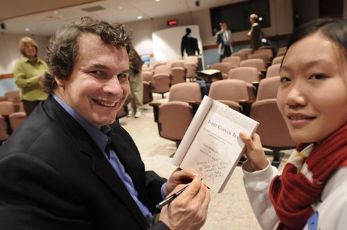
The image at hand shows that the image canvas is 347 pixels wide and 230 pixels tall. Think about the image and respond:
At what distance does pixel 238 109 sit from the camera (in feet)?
10.3

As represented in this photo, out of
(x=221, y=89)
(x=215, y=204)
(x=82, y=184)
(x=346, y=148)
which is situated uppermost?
(x=346, y=148)

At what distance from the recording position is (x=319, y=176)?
74cm

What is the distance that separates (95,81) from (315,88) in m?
0.74

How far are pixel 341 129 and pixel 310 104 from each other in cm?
9

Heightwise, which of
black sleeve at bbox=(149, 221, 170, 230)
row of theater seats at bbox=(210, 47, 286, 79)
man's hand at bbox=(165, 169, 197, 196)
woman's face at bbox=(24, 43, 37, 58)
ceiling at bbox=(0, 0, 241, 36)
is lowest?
row of theater seats at bbox=(210, 47, 286, 79)

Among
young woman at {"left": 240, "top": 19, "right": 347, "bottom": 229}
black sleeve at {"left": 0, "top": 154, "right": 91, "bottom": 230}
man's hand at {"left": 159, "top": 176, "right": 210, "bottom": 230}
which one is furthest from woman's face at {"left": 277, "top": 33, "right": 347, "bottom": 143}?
black sleeve at {"left": 0, "top": 154, "right": 91, "bottom": 230}

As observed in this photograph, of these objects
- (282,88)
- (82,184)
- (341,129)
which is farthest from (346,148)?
(82,184)

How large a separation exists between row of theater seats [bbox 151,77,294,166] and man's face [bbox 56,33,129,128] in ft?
7.11

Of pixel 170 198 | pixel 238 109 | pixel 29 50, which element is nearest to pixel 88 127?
pixel 170 198

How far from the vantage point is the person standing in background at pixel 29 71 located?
3.94m

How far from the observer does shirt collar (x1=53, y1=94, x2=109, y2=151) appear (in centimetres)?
110

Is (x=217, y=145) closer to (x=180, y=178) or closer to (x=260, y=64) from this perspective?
(x=180, y=178)

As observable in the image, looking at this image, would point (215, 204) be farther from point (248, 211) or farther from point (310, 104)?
point (310, 104)

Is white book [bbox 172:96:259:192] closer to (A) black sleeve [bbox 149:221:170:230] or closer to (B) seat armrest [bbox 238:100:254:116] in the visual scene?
(A) black sleeve [bbox 149:221:170:230]
